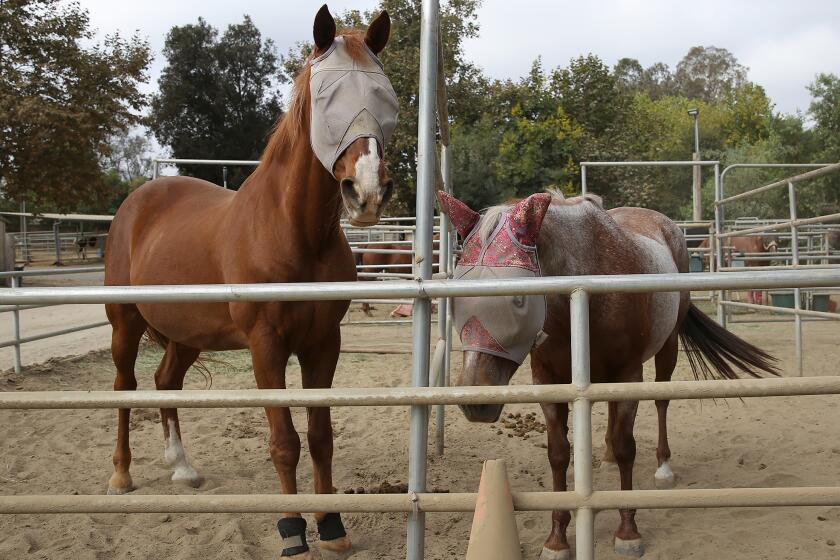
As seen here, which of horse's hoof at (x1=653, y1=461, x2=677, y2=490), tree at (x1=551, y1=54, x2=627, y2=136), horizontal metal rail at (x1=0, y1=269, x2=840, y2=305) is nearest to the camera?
horizontal metal rail at (x1=0, y1=269, x2=840, y2=305)

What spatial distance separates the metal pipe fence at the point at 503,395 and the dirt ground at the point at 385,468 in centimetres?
114

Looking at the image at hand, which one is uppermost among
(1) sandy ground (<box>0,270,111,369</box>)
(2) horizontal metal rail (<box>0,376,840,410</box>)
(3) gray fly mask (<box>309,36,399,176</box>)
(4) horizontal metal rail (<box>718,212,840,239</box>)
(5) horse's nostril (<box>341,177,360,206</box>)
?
(3) gray fly mask (<box>309,36,399,176</box>)

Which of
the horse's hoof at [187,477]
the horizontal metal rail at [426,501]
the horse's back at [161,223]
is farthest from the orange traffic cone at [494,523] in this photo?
the horse's hoof at [187,477]

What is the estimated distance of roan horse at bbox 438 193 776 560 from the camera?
2.03 meters

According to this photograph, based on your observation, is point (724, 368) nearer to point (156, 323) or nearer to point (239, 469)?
point (239, 469)

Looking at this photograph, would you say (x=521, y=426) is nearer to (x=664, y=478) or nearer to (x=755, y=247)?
(x=664, y=478)

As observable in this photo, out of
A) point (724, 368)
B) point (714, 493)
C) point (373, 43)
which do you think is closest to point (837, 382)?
point (714, 493)

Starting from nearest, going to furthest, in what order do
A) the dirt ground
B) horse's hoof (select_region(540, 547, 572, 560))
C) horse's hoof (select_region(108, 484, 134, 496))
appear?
horse's hoof (select_region(540, 547, 572, 560)) → the dirt ground → horse's hoof (select_region(108, 484, 134, 496))

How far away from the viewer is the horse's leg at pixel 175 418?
3.70m

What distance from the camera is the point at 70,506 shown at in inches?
67.9

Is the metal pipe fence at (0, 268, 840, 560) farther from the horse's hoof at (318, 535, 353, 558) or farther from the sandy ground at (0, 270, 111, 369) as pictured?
the sandy ground at (0, 270, 111, 369)

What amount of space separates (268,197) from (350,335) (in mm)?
7184

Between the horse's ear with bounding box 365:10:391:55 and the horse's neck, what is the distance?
447 millimetres

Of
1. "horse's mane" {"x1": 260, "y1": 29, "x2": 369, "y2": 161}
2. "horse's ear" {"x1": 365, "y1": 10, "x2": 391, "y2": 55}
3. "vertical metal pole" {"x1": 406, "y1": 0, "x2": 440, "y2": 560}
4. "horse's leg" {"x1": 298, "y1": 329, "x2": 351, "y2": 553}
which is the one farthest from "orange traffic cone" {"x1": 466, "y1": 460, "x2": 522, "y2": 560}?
"horse's ear" {"x1": 365, "y1": 10, "x2": 391, "y2": 55}
